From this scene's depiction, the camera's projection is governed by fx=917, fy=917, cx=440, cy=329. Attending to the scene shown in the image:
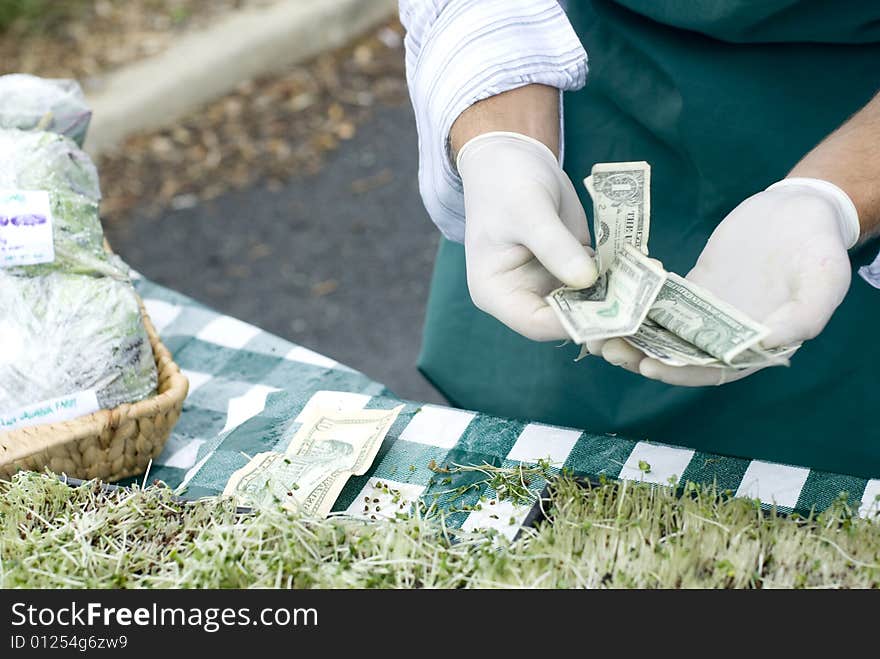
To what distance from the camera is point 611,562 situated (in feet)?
3.63

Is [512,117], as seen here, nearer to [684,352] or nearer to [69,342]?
[684,352]

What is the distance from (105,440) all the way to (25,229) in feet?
1.29

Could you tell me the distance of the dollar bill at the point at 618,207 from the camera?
1384mm

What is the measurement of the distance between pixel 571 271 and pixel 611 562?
384 mm

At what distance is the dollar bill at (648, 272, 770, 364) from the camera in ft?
3.70

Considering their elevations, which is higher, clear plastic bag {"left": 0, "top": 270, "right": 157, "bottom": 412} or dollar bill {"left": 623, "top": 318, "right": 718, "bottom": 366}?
dollar bill {"left": 623, "top": 318, "right": 718, "bottom": 366}

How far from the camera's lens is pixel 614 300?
1.26 metres

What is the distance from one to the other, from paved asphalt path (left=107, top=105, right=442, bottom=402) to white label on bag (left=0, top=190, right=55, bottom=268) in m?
1.83

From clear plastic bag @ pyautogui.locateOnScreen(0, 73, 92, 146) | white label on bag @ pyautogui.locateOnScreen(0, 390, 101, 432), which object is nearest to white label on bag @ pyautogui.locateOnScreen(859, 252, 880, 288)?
white label on bag @ pyautogui.locateOnScreen(0, 390, 101, 432)

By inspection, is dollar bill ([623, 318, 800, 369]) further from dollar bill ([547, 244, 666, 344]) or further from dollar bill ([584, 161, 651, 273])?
dollar bill ([584, 161, 651, 273])

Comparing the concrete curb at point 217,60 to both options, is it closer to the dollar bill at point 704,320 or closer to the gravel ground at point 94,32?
the gravel ground at point 94,32

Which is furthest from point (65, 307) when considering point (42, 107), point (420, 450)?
point (420, 450)

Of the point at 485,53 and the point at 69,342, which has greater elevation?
the point at 485,53
